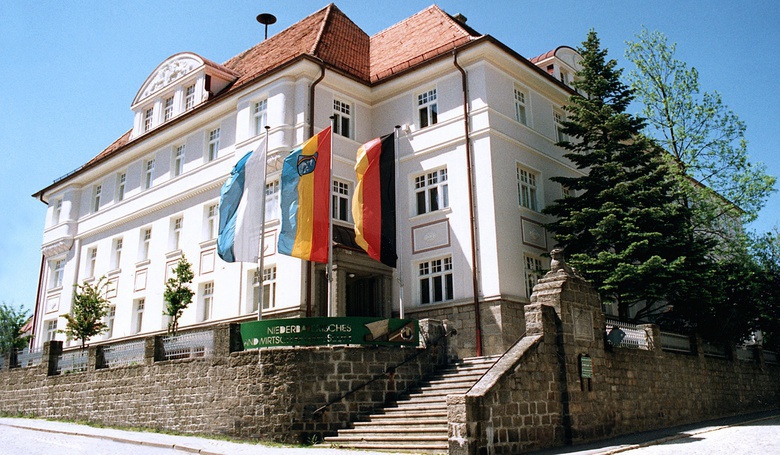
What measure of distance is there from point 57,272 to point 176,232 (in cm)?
1003

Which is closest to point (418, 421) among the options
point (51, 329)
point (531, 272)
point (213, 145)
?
point (531, 272)

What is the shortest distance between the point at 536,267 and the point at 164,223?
1494 centimetres

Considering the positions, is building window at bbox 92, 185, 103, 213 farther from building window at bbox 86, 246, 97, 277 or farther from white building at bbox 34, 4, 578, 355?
white building at bbox 34, 4, 578, 355

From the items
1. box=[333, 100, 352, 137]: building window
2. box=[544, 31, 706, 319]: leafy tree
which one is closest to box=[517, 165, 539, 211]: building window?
box=[544, 31, 706, 319]: leafy tree

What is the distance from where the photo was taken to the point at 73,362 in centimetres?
2245

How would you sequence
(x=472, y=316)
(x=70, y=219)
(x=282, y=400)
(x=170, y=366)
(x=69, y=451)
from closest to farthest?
1. (x=69, y=451)
2. (x=282, y=400)
3. (x=170, y=366)
4. (x=472, y=316)
5. (x=70, y=219)

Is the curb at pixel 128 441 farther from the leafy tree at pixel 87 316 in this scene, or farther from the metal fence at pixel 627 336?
the metal fence at pixel 627 336

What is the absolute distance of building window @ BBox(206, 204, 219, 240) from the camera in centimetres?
2509

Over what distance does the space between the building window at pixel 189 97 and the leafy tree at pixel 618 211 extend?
15.1 meters

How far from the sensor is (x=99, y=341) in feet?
92.4

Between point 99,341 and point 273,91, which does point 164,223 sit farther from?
point 273,91

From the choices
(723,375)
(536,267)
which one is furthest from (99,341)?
(723,375)

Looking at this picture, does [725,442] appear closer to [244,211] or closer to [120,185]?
[244,211]

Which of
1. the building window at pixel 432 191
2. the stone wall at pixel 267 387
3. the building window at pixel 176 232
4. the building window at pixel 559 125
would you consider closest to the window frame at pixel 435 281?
the building window at pixel 432 191
